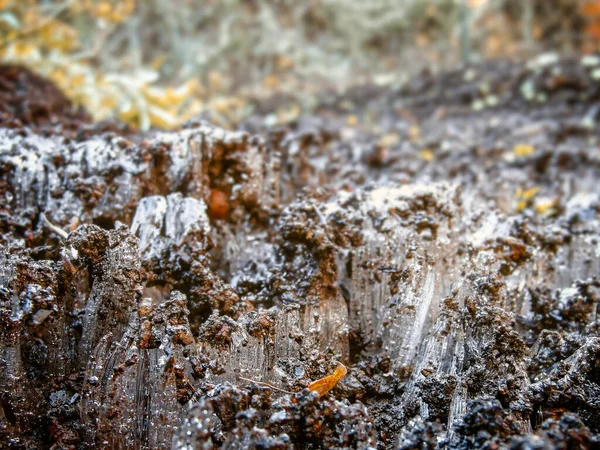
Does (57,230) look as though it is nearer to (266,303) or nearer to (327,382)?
(266,303)

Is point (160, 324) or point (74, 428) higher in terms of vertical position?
point (160, 324)

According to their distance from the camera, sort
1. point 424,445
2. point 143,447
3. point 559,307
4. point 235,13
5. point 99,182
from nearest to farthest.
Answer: point 424,445 → point 143,447 → point 559,307 → point 99,182 → point 235,13

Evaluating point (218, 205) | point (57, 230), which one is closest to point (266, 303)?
point (218, 205)

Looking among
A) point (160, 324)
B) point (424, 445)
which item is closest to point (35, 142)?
point (160, 324)

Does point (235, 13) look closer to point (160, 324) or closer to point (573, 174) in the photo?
point (573, 174)

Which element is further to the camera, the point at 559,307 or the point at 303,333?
the point at 559,307

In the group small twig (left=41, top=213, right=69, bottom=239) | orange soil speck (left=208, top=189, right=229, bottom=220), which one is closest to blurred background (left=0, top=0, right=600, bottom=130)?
orange soil speck (left=208, top=189, right=229, bottom=220)
